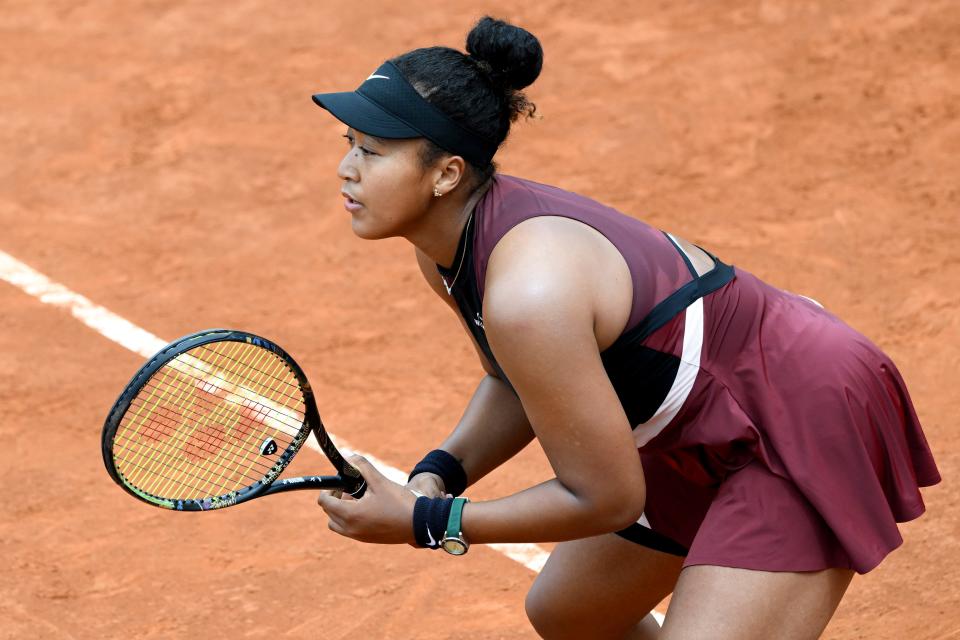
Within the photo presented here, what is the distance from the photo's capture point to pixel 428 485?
11.3ft

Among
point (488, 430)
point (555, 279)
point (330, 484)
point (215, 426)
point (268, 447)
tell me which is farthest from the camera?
point (215, 426)

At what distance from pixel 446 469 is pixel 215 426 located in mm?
1655

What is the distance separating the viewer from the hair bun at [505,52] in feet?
10.2

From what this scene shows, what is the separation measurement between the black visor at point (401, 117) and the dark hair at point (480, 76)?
18 millimetres

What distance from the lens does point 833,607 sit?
3.21 metres

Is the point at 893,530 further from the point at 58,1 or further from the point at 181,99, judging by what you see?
the point at 58,1

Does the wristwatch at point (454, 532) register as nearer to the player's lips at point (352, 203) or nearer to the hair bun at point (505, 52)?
the player's lips at point (352, 203)

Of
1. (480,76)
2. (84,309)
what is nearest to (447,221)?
(480,76)

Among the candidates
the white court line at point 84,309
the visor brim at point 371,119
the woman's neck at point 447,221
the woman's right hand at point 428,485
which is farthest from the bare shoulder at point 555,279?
the white court line at point 84,309

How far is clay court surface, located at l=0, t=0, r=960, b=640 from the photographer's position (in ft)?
15.9

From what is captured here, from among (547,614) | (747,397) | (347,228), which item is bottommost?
(347,228)

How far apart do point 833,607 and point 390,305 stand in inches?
145

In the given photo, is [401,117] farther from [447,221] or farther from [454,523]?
[454,523]

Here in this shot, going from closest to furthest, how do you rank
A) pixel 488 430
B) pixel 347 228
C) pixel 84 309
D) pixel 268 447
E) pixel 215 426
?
1. pixel 268 447
2. pixel 488 430
3. pixel 215 426
4. pixel 84 309
5. pixel 347 228
